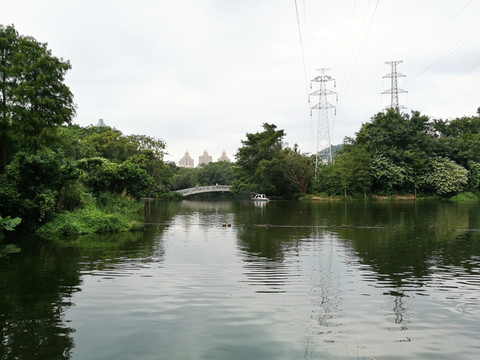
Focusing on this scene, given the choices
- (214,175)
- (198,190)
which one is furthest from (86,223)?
(214,175)

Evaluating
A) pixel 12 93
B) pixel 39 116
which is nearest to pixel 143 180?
pixel 39 116

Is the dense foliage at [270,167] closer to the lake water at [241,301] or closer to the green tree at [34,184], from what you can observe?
the green tree at [34,184]

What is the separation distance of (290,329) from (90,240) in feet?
43.8

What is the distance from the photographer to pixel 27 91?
68.7 ft

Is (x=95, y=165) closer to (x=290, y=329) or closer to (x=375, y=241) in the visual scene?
(x=375, y=241)

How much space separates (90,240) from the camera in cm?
1733

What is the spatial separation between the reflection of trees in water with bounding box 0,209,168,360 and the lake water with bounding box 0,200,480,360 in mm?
37

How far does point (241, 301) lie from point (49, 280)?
17.9 feet

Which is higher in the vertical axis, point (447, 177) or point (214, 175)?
point (214, 175)

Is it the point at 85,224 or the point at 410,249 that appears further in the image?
the point at 85,224

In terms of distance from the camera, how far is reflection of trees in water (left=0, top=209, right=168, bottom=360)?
5.96m

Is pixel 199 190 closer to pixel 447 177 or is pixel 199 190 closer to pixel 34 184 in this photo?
pixel 447 177

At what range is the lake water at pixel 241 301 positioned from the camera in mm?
5887

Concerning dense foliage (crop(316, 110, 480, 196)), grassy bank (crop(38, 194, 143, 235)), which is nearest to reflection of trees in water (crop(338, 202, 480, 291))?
grassy bank (crop(38, 194, 143, 235))
